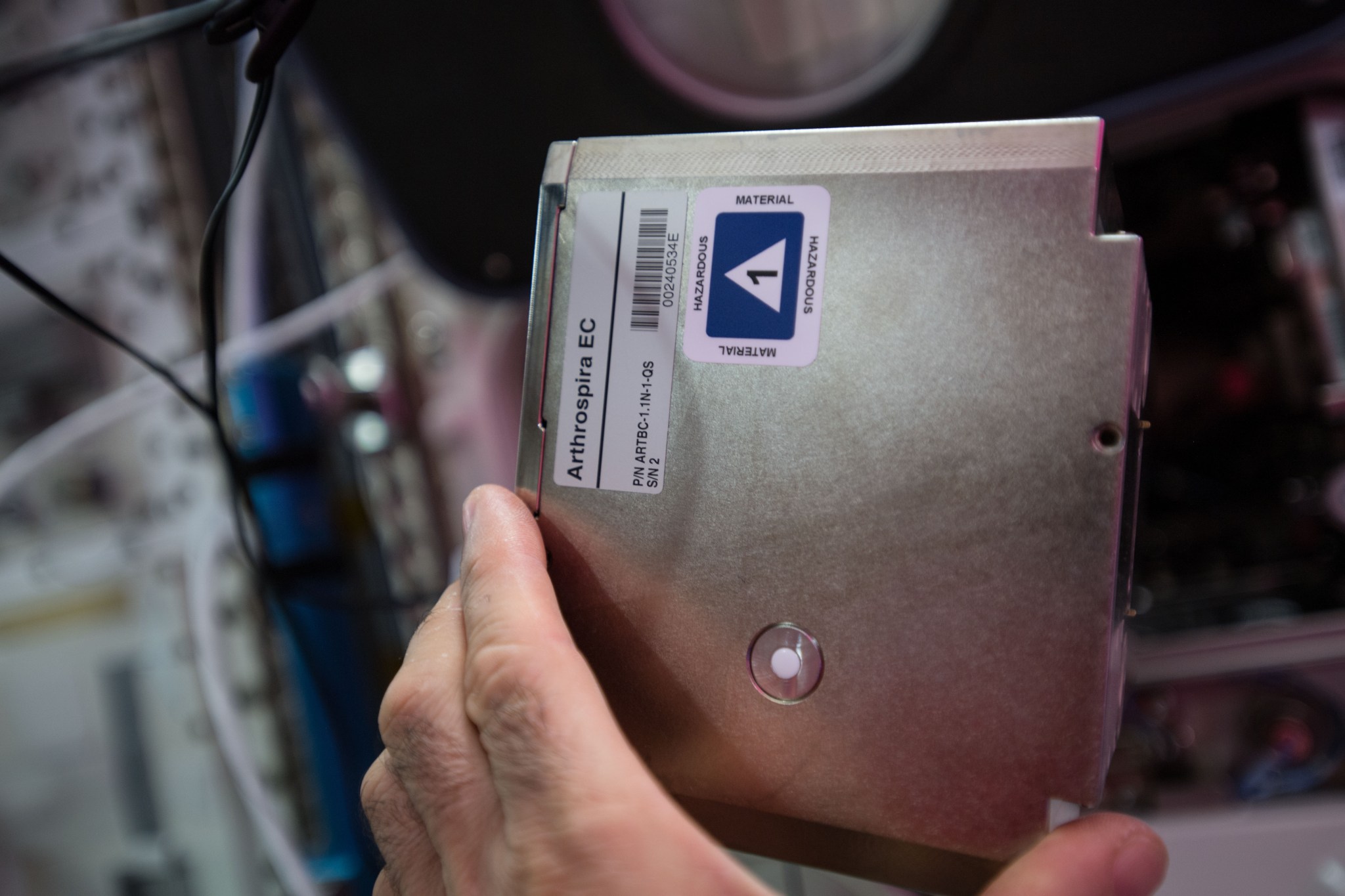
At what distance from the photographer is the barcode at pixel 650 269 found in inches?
16.8

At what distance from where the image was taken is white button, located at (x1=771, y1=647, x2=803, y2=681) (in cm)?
40

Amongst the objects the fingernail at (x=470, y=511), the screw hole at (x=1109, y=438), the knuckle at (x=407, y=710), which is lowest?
the knuckle at (x=407, y=710)

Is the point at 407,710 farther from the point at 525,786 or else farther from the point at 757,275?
the point at 757,275

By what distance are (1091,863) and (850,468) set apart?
0.22m

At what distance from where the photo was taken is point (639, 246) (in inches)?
16.9

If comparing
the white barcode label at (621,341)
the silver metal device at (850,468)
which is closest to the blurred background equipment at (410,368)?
the silver metal device at (850,468)

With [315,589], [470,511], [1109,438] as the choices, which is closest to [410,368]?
[315,589]

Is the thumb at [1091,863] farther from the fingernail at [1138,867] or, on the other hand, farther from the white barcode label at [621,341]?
the white barcode label at [621,341]

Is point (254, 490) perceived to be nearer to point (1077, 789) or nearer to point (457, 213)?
point (457, 213)

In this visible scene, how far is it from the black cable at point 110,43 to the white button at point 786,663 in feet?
1.64

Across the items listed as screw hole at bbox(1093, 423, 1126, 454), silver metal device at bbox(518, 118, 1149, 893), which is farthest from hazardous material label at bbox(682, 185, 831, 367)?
screw hole at bbox(1093, 423, 1126, 454)

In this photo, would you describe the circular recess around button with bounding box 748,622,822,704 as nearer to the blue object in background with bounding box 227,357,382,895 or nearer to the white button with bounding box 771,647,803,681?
the white button with bounding box 771,647,803,681

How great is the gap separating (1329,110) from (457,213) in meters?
0.84

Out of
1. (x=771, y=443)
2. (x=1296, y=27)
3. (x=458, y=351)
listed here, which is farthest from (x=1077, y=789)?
(x=458, y=351)
